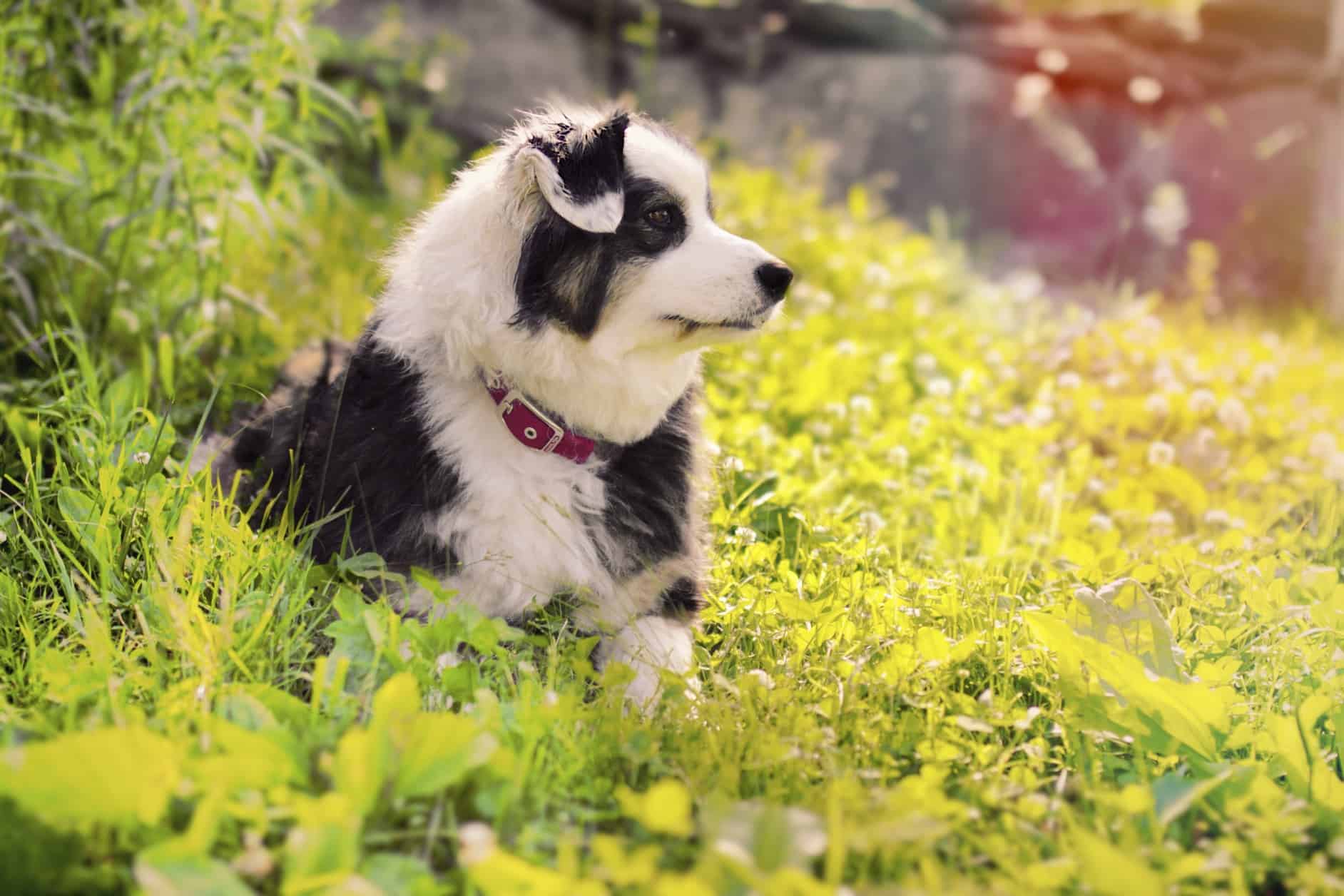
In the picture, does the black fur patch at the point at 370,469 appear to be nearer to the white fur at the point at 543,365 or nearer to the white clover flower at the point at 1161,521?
the white fur at the point at 543,365

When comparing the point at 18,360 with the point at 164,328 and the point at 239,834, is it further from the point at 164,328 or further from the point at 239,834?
the point at 239,834

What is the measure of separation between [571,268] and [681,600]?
735 millimetres

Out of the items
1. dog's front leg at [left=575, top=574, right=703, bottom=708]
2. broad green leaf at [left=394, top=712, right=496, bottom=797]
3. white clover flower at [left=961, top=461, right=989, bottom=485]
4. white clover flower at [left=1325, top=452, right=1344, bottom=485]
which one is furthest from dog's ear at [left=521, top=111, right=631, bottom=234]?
white clover flower at [left=1325, top=452, right=1344, bottom=485]

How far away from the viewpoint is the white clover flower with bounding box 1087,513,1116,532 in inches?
127

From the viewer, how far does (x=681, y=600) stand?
2438mm

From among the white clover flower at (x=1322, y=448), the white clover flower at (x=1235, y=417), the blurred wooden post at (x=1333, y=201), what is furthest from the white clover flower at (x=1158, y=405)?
the blurred wooden post at (x=1333, y=201)

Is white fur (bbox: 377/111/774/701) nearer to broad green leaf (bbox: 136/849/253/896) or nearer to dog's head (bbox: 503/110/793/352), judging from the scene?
dog's head (bbox: 503/110/793/352)

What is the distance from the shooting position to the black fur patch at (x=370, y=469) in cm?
230

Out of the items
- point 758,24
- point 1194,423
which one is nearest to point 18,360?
point 1194,423

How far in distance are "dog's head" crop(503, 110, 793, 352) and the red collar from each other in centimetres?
14

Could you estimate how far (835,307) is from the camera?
5168 millimetres

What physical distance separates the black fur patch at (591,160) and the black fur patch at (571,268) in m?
0.07

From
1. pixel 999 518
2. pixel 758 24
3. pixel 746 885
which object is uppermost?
pixel 758 24

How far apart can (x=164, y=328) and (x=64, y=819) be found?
7.51ft
